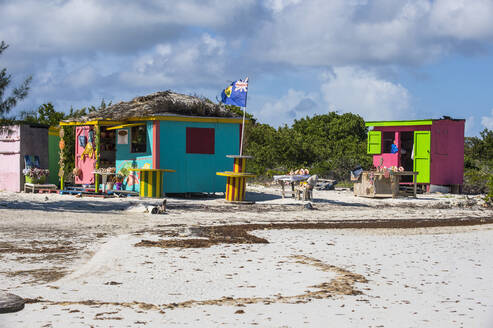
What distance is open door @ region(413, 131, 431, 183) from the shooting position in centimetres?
2531

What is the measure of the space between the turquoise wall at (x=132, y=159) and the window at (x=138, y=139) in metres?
0.17

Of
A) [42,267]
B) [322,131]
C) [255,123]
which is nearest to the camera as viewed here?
[42,267]

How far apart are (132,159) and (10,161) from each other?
492cm

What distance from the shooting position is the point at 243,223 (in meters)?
13.0

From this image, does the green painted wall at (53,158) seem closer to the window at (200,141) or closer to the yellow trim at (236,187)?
the window at (200,141)

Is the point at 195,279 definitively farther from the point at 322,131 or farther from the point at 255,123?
the point at 322,131

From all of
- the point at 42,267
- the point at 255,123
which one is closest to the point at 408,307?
the point at 42,267

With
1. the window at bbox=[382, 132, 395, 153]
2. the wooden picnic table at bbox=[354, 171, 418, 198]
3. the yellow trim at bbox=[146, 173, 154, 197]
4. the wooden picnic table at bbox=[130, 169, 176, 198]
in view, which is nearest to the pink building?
the wooden picnic table at bbox=[130, 169, 176, 198]

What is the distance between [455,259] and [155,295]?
172 inches

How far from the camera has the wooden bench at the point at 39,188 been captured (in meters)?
21.4

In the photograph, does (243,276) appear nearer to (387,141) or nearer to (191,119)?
(191,119)

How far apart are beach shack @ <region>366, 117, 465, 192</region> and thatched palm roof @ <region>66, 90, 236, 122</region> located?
8392 millimetres

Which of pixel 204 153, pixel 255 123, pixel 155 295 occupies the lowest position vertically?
pixel 155 295

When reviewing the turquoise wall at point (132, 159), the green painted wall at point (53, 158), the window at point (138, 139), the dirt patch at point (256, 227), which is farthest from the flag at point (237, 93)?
the green painted wall at point (53, 158)
